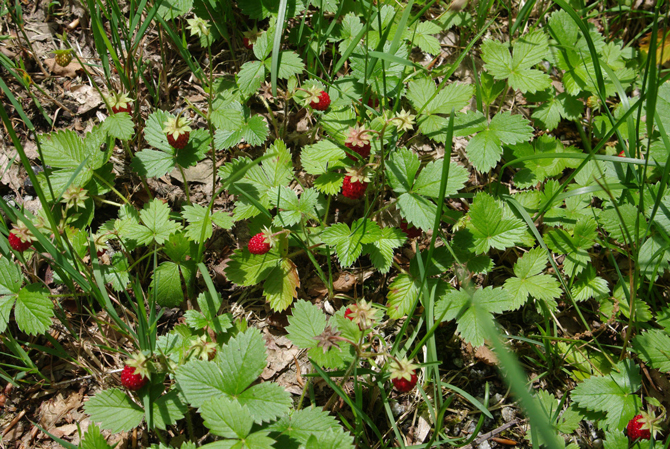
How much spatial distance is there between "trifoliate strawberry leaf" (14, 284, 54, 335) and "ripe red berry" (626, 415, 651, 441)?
8.58ft

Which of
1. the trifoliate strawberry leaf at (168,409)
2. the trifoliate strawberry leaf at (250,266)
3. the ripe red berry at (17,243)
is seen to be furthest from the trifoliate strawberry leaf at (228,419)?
the ripe red berry at (17,243)

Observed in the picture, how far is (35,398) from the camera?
2.20m

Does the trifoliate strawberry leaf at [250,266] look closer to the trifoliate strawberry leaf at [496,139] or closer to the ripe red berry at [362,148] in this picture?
the ripe red berry at [362,148]

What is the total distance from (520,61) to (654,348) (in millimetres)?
1610

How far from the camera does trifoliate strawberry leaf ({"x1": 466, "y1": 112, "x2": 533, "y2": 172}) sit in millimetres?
2324

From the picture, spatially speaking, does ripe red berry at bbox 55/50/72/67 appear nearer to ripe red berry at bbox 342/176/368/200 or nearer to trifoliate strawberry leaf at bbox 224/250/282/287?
trifoliate strawberry leaf at bbox 224/250/282/287

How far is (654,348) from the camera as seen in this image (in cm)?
215

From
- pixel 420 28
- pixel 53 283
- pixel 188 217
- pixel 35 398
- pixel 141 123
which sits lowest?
pixel 35 398

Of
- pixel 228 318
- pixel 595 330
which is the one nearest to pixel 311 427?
pixel 228 318

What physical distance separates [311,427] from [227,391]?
0.36m

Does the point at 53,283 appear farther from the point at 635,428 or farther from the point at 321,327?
the point at 635,428

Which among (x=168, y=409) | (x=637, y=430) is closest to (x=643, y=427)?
(x=637, y=430)

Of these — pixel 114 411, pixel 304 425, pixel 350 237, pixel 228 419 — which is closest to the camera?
pixel 228 419

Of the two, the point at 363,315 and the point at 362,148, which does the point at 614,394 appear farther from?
the point at 362,148
